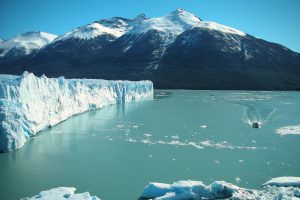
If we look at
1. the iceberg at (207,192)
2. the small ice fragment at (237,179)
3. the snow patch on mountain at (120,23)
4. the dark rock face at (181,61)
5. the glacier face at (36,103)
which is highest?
the snow patch on mountain at (120,23)

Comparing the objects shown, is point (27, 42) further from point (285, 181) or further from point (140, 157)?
point (285, 181)

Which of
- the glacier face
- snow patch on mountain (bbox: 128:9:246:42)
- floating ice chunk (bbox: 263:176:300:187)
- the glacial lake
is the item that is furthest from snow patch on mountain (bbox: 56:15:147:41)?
floating ice chunk (bbox: 263:176:300:187)

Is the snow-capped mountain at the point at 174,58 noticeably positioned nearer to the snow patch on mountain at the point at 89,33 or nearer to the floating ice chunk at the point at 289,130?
the snow patch on mountain at the point at 89,33

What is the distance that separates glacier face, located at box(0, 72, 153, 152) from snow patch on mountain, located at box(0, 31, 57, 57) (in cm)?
10844

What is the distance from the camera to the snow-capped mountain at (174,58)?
6309 cm

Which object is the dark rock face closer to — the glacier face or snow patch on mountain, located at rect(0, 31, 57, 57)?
snow patch on mountain, located at rect(0, 31, 57, 57)

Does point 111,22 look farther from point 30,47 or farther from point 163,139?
point 163,139

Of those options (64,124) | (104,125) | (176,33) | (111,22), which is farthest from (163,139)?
(111,22)

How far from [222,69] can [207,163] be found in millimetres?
60939

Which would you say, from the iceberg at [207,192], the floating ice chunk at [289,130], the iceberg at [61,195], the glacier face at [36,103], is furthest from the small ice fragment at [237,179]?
the glacier face at [36,103]

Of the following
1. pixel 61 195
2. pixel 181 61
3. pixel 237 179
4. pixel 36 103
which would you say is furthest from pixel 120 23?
pixel 61 195

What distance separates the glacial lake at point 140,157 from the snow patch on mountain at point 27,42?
117 m

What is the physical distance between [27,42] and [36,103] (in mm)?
131550

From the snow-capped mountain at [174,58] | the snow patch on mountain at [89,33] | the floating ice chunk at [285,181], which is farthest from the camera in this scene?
the snow patch on mountain at [89,33]
